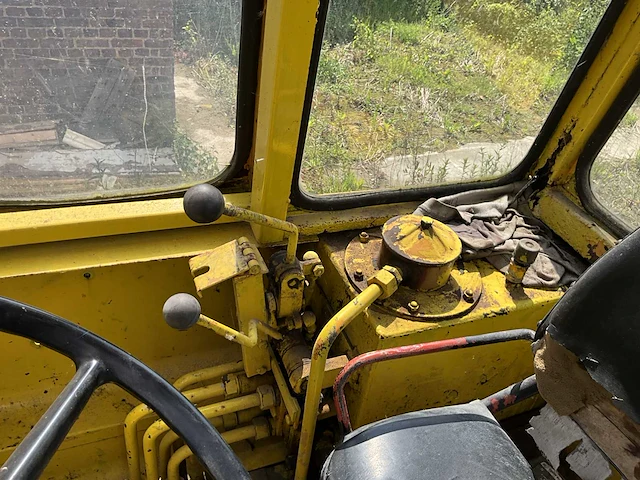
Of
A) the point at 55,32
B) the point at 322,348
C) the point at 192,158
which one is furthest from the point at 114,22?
the point at 322,348

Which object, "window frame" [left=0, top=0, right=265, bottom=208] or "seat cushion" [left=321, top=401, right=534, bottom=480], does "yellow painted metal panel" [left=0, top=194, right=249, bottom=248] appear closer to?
"window frame" [left=0, top=0, right=265, bottom=208]

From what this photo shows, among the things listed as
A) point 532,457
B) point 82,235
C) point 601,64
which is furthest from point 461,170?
point 82,235

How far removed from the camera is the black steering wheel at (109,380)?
0.82m

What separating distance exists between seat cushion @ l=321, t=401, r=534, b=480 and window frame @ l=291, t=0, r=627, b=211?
0.78 meters

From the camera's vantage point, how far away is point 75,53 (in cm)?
122

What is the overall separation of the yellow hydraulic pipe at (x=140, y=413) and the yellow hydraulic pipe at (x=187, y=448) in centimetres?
14

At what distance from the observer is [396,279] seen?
1455 mm

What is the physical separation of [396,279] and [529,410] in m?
1.08

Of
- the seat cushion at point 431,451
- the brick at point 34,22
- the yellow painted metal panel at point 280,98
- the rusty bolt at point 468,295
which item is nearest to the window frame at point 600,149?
the rusty bolt at point 468,295

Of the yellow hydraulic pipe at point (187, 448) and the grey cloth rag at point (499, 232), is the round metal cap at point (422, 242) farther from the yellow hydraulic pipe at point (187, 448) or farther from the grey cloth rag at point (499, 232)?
the yellow hydraulic pipe at point (187, 448)

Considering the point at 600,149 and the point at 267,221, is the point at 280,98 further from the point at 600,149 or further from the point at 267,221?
the point at 600,149

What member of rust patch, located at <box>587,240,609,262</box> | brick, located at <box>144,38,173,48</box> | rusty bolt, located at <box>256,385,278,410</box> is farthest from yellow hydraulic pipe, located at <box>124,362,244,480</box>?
rust patch, located at <box>587,240,609,262</box>

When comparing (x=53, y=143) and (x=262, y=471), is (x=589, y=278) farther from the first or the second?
(x=262, y=471)

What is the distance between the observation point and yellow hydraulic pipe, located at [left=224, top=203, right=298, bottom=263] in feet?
4.25
